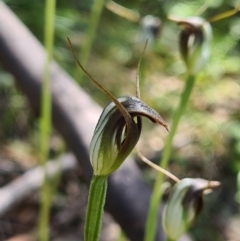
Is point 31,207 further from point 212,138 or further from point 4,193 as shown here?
point 212,138

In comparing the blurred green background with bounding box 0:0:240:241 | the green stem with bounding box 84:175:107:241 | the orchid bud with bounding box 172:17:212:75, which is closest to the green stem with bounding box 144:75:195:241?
the orchid bud with bounding box 172:17:212:75

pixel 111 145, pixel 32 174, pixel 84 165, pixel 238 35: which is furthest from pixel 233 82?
pixel 111 145

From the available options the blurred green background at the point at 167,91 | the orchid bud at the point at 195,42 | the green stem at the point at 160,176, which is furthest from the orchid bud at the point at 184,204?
the blurred green background at the point at 167,91

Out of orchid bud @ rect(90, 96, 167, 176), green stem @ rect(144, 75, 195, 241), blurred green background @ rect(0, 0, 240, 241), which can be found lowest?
blurred green background @ rect(0, 0, 240, 241)

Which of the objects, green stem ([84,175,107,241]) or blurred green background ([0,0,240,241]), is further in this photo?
blurred green background ([0,0,240,241])

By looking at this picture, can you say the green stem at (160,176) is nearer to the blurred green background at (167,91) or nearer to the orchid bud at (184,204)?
the orchid bud at (184,204)

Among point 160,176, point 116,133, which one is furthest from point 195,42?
point 116,133

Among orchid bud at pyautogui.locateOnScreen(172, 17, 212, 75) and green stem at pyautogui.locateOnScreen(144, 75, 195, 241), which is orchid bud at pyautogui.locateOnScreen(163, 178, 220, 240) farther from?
orchid bud at pyautogui.locateOnScreen(172, 17, 212, 75)
